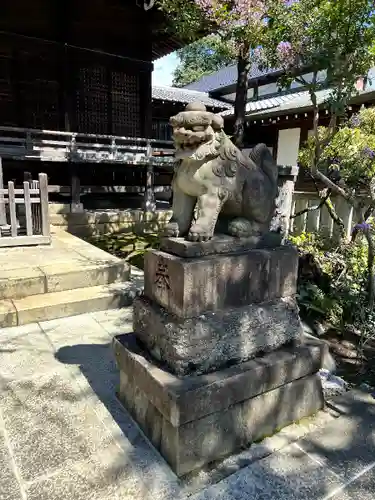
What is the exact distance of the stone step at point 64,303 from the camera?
11.6ft

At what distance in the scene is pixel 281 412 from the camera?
2166 millimetres

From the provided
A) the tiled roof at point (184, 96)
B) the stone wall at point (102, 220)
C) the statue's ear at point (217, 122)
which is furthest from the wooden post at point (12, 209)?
the tiled roof at point (184, 96)

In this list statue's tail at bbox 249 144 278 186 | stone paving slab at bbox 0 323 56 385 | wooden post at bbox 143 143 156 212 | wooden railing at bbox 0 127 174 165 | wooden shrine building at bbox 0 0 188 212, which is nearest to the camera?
statue's tail at bbox 249 144 278 186

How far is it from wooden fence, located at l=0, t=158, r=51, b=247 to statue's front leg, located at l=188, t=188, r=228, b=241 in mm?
4116

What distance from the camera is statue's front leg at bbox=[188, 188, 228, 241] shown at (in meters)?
2.00

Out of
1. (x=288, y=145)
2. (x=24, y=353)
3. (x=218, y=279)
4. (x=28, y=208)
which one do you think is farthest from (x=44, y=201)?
(x=288, y=145)

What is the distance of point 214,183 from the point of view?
201cm

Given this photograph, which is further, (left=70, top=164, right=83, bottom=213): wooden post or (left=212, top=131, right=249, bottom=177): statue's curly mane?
(left=70, top=164, right=83, bottom=213): wooden post

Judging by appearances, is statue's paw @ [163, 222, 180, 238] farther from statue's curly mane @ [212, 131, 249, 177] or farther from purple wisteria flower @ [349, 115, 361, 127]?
purple wisteria flower @ [349, 115, 361, 127]

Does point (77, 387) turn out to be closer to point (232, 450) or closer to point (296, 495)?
point (232, 450)

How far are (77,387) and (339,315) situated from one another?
2.72 m

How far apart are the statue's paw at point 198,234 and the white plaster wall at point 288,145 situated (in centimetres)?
1166

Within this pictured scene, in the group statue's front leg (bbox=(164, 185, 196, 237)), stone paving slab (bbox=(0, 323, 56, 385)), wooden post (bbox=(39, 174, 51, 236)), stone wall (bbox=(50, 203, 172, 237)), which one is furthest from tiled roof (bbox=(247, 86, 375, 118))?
stone paving slab (bbox=(0, 323, 56, 385))

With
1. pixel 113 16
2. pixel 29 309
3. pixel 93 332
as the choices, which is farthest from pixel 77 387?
pixel 113 16
